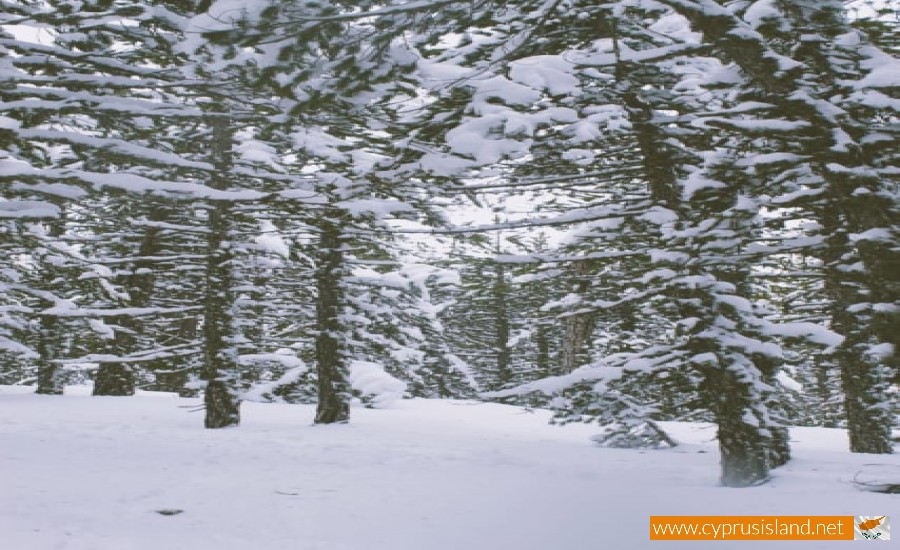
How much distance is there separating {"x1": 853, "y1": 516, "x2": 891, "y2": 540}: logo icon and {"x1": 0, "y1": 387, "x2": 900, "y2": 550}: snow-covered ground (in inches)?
8.8

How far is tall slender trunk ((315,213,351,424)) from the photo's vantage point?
12453 millimetres

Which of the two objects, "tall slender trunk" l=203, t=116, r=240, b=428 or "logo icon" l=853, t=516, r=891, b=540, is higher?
"tall slender trunk" l=203, t=116, r=240, b=428

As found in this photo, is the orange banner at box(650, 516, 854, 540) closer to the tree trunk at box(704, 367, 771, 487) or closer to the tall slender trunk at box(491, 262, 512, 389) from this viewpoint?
the tree trunk at box(704, 367, 771, 487)

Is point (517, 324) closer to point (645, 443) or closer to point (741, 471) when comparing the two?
point (645, 443)

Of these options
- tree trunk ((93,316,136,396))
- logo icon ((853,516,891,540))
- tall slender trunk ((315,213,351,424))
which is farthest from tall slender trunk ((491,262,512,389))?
logo icon ((853,516,891,540))

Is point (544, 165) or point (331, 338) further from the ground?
point (544, 165)

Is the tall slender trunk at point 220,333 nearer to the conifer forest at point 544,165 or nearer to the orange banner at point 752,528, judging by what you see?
the conifer forest at point 544,165

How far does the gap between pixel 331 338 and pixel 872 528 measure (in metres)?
10.0

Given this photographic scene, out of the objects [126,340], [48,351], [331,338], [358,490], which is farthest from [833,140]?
[48,351]

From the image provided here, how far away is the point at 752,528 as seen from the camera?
4.32m

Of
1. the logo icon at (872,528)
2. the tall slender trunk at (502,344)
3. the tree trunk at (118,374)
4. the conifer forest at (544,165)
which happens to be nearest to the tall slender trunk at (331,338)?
the conifer forest at (544,165)

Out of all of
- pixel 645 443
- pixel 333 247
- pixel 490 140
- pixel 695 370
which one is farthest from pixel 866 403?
pixel 333 247

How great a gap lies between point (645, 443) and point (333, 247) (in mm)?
7194

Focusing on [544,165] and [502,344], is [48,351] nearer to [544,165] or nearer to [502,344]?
[544,165]
